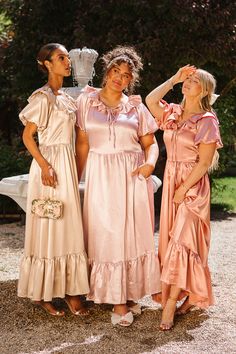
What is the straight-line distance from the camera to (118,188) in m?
3.51

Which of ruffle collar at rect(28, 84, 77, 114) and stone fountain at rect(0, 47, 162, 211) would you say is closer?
ruffle collar at rect(28, 84, 77, 114)

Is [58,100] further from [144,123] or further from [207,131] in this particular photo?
[207,131]

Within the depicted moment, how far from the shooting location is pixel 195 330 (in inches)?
140

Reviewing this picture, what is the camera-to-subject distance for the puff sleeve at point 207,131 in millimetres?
3357

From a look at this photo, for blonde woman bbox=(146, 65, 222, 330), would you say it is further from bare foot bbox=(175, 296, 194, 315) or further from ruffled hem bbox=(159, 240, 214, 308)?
bare foot bbox=(175, 296, 194, 315)

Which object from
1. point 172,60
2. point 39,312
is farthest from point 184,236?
→ point 172,60

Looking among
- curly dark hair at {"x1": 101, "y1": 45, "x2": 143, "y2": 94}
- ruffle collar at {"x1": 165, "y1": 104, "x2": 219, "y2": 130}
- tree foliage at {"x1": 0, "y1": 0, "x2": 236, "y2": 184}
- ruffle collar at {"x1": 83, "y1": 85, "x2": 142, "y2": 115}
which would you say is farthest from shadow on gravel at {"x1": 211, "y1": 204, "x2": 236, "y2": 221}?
curly dark hair at {"x1": 101, "y1": 45, "x2": 143, "y2": 94}

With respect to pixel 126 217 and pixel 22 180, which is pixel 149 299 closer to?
pixel 126 217

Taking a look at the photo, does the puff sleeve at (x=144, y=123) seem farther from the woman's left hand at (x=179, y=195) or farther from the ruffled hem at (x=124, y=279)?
the ruffled hem at (x=124, y=279)

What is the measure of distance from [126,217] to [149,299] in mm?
938

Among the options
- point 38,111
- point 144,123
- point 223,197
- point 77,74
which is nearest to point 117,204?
point 144,123

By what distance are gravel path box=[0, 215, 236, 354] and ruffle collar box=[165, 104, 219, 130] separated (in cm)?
134

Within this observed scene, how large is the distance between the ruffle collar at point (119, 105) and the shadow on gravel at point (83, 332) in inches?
56.4

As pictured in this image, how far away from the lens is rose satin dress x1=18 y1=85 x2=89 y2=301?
3531mm
